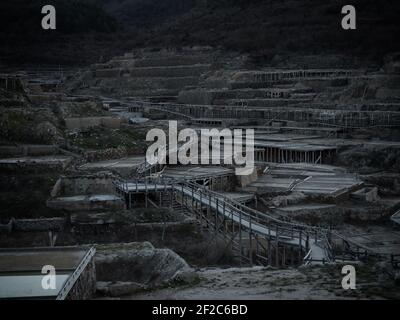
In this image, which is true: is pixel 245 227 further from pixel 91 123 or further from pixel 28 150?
pixel 91 123

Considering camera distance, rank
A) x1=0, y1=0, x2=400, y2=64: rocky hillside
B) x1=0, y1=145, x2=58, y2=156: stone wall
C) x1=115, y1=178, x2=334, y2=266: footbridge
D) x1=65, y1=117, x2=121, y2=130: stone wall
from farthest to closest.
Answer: x1=0, y1=0, x2=400, y2=64: rocky hillside
x1=65, y1=117, x2=121, y2=130: stone wall
x1=0, y1=145, x2=58, y2=156: stone wall
x1=115, y1=178, x2=334, y2=266: footbridge

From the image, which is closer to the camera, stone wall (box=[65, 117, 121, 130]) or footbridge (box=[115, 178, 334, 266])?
footbridge (box=[115, 178, 334, 266])

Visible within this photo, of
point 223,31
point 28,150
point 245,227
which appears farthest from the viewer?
point 223,31

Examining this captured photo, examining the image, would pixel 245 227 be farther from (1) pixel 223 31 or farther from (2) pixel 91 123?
(1) pixel 223 31

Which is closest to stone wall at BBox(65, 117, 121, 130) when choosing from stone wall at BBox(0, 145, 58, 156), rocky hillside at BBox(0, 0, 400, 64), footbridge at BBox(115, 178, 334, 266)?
stone wall at BBox(0, 145, 58, 156)

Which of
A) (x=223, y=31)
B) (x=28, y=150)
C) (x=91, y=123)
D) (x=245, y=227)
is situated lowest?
(x=245, y=227)

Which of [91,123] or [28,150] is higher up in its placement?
[91,123]

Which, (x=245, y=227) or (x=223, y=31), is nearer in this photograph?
(x=245, y=227)

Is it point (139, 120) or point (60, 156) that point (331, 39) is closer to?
point (139, 120)

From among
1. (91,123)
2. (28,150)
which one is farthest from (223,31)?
(28,150)

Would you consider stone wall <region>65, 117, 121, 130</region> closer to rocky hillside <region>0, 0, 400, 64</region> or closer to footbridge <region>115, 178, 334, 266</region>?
footbridge <region>115, 178, 334, 266</region>

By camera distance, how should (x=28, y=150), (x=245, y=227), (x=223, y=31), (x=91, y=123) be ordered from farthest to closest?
(x=223, y=31)
(x=91, y=123)
(x=28, y=150)
(x=245, y=227)

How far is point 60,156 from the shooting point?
33688mm

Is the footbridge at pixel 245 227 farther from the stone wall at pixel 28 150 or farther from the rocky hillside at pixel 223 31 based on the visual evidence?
the rocky hillside at pixel 223 31
